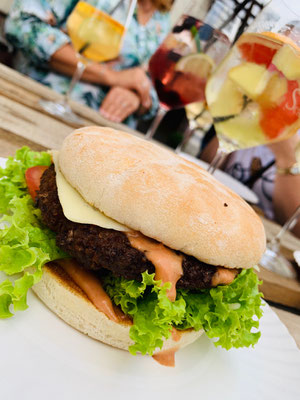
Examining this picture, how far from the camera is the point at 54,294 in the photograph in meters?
0.86

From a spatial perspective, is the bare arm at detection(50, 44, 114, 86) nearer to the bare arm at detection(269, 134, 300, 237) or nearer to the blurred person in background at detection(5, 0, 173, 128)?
the blurred person in background at detection(5, 0, 173, 128)

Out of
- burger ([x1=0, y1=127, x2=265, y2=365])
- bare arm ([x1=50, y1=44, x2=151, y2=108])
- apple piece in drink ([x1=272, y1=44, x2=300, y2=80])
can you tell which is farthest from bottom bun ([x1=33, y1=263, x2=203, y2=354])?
bare arm ([x1=50, y1=44, x2=151, y2=108])

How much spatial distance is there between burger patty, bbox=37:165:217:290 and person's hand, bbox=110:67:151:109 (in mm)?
2849

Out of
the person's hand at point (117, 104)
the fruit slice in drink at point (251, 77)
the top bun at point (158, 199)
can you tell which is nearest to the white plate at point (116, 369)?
the top bun at point (158, 199)

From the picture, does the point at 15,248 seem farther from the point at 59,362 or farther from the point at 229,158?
the point at 229,158

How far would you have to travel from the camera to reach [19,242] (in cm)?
87

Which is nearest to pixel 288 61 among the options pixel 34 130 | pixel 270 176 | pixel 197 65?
pixel 197 65

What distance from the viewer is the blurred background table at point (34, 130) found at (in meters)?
1.32

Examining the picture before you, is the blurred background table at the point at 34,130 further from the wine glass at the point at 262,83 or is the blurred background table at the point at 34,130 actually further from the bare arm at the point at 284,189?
the bare arm at the point at 284,189

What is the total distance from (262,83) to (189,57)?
63 cm

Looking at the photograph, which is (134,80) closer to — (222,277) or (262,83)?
(262,83)

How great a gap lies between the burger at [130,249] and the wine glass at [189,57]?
3.26 feet

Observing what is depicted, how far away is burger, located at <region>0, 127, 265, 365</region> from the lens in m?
0.83

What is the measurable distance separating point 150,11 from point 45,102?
7.55 feet
